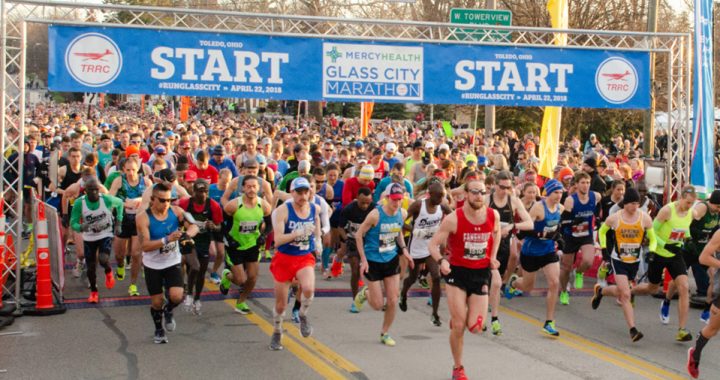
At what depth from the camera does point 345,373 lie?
8.38 meters

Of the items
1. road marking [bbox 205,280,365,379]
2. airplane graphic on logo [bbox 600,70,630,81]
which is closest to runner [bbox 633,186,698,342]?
road marking [bbox 205,280,365,379]

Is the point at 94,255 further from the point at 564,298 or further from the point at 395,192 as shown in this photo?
the point at 564,298

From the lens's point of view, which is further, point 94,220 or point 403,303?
point 94,220

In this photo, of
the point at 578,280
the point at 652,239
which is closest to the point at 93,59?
the point at 578,280

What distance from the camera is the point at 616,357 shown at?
946cm

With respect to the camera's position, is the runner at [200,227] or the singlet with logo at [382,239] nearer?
the singlet with logo at [382,239]

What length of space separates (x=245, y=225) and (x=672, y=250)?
5244 millimetres

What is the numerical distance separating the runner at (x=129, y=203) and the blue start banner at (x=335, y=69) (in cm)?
178

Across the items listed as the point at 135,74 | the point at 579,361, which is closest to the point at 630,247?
the point at 579,361

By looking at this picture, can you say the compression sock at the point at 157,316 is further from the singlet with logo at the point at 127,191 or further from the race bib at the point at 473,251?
the race bib at the point at 473,251

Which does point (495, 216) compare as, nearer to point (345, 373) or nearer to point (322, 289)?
point (345, 373)

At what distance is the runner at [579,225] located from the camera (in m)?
12.2

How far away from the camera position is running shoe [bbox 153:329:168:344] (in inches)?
376

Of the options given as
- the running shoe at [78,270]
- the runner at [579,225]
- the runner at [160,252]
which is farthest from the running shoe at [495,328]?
the running shoe at [78,270]
